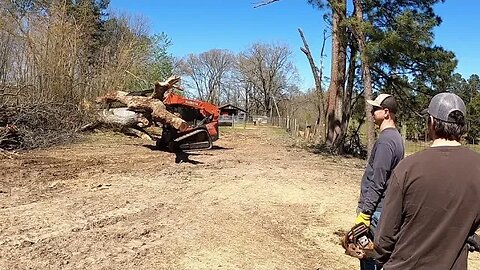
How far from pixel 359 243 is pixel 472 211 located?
0.96 meters

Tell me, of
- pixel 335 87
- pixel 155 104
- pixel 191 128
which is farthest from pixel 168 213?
pixel 335 87

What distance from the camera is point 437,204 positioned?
84.0 inches

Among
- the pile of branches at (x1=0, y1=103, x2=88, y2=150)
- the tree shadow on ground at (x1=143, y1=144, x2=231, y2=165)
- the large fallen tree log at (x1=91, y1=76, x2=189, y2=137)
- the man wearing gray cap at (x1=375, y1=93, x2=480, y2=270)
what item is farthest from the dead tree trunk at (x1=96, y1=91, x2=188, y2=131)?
the man wearing gray cap at (x1=375, y1=93, x2=480, y2=270)

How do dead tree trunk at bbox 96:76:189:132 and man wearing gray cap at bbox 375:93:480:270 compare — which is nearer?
man wearing gray cap at bbox 375:93:480:270

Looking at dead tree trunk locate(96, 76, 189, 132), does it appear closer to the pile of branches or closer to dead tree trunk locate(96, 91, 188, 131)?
dead tree trunk locate(96, 91, 188, 131)

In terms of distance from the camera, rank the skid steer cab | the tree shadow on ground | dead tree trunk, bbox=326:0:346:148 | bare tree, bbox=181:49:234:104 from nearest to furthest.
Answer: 1. the tree shadow on ground
2. the skid steer cab
3. dead tree trunk, bbox=326:0:346:148
4. bare tree, bbox=181:49:234:104

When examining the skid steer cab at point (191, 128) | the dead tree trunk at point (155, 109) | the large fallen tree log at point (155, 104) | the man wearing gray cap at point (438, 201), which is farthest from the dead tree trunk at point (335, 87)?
the man wearing gray cap at point (438, 201)

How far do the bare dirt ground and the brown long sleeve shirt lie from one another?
9.34ft

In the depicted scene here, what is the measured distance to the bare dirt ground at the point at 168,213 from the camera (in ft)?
16.1

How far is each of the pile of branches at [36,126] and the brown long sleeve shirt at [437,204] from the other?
34.9 ft

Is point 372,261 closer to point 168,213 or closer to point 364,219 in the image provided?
point 364,219

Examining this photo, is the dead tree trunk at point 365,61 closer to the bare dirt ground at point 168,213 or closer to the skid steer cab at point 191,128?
the bare dirt ground at point 168,213

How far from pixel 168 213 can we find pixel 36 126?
8.06 m

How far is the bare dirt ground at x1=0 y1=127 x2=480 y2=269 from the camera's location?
16.1ft
